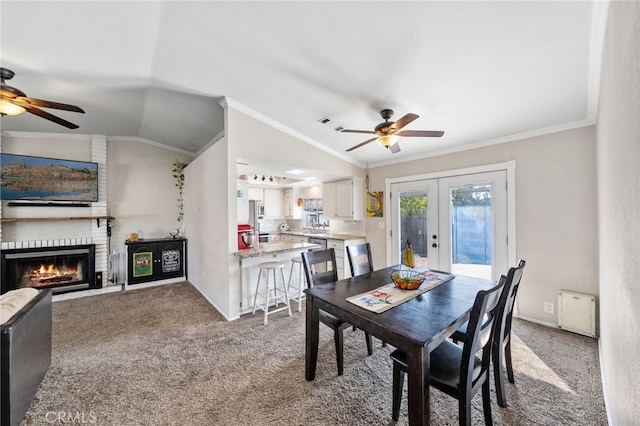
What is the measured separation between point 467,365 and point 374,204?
3769mm

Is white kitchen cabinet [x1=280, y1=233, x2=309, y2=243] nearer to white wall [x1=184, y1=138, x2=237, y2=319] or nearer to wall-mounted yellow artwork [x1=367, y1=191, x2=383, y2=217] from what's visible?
wall-mounted yellow artwork [x1=367, y1=191, x2=383, y2=217]

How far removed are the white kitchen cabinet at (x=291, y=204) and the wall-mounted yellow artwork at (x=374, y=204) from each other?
7.60ft

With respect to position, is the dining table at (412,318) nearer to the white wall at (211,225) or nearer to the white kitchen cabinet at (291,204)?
the white wall at (211,225)

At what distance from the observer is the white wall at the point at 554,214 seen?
275 cm

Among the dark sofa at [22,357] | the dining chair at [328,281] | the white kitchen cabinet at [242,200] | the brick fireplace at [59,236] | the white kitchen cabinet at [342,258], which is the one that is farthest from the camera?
the white kitchen cabinet at [342,258]

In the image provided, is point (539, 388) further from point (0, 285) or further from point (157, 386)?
point (0, 285)

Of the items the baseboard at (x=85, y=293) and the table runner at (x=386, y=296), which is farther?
the baseboard at (x=85, y=293)

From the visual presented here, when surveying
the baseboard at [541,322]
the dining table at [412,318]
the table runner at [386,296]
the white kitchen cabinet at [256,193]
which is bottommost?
the baseboard at [541,322]

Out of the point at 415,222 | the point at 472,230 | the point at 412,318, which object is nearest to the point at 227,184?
the point at 412,318

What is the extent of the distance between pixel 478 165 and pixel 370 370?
3.10 metres

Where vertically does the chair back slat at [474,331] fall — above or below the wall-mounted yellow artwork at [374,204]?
below

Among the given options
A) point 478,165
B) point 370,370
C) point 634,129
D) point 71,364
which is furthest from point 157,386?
point 478,165

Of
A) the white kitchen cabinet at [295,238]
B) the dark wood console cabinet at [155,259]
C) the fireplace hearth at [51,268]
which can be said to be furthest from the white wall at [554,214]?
the fireplace hearth at [51,268]

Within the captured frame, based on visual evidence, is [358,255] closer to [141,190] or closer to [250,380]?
[250,380]
